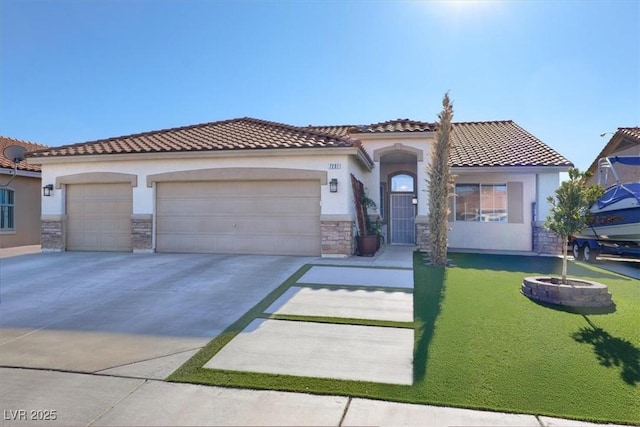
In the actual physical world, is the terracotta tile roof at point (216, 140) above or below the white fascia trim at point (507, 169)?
above

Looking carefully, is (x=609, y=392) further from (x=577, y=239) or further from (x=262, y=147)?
(x=577, y=239)

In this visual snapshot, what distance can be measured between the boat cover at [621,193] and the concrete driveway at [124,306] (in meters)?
9.66

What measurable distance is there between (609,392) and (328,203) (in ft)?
26.0

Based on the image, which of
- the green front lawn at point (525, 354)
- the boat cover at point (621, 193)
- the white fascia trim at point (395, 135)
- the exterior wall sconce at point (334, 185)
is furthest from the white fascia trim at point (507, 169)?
the green front lawn at point (525, 354)

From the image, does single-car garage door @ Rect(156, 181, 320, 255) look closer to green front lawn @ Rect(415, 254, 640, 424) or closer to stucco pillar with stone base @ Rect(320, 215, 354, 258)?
stucco pillar with stone base @ Rect(320, 215, 354, 258)

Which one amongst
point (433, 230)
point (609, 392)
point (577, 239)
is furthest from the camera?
point (577, 239)

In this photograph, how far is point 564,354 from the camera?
441 cm

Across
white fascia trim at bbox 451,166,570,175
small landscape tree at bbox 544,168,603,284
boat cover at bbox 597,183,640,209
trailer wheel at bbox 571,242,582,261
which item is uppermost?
white fascia trim at bbox 451,166,570,175

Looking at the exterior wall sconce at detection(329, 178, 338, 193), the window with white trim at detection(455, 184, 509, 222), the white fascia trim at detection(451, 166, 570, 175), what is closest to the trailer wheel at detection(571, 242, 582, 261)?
the window with white trim at detection(455, 184, 509, 222)

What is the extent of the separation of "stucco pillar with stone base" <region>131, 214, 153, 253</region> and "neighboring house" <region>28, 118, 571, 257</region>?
34 mm

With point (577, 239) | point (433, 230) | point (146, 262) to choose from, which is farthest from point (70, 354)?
point (577, 239)

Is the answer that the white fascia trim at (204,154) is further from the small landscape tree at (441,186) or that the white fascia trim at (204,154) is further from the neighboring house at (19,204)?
the neighboring house at (19,204)

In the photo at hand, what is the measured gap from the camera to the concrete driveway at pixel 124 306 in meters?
4.51

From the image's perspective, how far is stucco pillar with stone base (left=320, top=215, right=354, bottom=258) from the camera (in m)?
10.6
